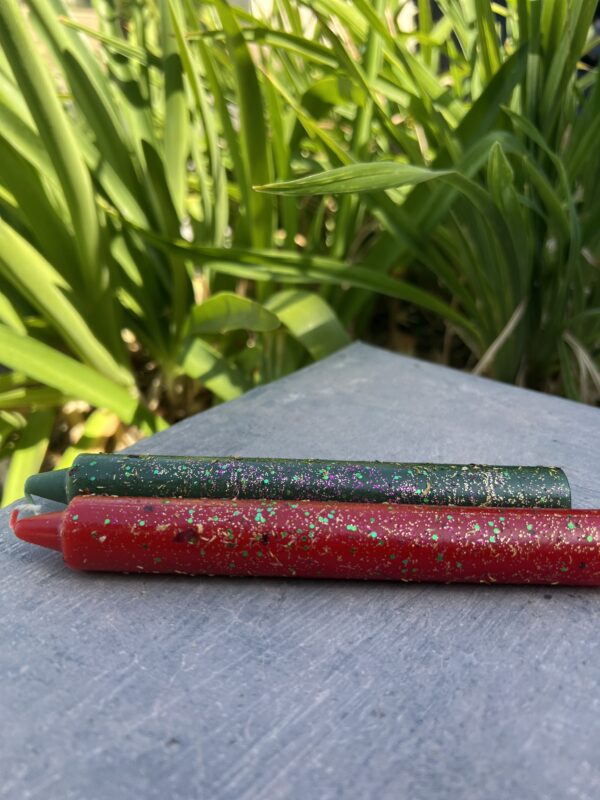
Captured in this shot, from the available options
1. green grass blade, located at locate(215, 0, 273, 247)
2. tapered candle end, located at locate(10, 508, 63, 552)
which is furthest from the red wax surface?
green grass blade, located at locate(215, 0, 273, 247)

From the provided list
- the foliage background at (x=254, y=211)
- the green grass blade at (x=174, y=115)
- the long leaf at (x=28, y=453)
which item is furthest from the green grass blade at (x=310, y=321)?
the long leaf at (x=28, y=453)

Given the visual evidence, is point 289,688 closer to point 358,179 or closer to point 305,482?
point 305,482

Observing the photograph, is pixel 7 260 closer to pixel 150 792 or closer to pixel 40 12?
pixel 40 12

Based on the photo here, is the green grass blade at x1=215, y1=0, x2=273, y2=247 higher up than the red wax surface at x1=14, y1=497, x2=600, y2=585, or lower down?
higher up

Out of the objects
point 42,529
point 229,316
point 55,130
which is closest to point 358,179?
point 229,316

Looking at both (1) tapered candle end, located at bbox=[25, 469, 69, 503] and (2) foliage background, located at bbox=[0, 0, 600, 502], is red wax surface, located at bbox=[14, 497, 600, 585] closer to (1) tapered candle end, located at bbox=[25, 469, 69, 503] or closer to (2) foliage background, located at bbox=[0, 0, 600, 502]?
(1) tapered candle end, located at bbox=[25, 469, 69, 503]

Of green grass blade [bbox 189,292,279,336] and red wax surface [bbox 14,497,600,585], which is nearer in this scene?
red wax surface [bbox 14,497,600,585]
